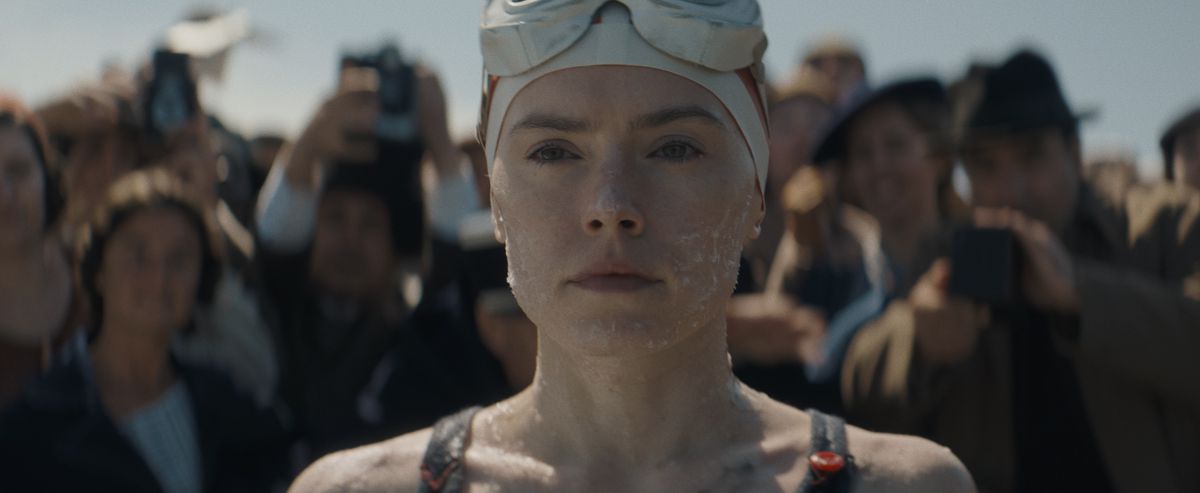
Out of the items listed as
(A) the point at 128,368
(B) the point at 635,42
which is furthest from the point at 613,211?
(A) the point at 128,368

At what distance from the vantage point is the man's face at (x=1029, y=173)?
5.01 metres

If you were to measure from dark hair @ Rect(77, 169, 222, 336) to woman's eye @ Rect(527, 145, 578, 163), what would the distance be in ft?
9.72

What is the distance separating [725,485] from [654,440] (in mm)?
194

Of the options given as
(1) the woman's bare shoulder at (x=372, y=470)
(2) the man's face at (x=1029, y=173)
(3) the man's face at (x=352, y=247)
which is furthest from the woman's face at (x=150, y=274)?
(2) the man's face at (x=1029, y=173)

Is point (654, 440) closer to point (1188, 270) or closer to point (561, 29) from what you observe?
→ point (561, 29)

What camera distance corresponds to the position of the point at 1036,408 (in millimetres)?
4680

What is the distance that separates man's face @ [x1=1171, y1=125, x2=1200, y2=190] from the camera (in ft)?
20.8

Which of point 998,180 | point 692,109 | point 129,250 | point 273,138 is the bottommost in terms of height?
point 273,138

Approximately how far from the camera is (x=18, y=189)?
217 inches

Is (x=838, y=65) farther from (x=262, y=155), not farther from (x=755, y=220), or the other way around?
(x=755, y=220)

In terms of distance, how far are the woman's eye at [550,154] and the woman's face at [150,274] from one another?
9.21 ft

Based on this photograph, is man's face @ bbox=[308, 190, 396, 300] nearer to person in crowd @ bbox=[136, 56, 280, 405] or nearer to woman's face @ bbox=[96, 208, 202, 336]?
person in crowd @ bbox=[136, 56, 280, 405]

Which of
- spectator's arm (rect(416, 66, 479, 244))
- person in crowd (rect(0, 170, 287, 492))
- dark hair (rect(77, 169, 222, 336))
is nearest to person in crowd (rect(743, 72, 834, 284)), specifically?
spectator's arm (rect(416, 66, 479, 244))

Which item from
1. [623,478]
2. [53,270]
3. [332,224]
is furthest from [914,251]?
[53,270]
